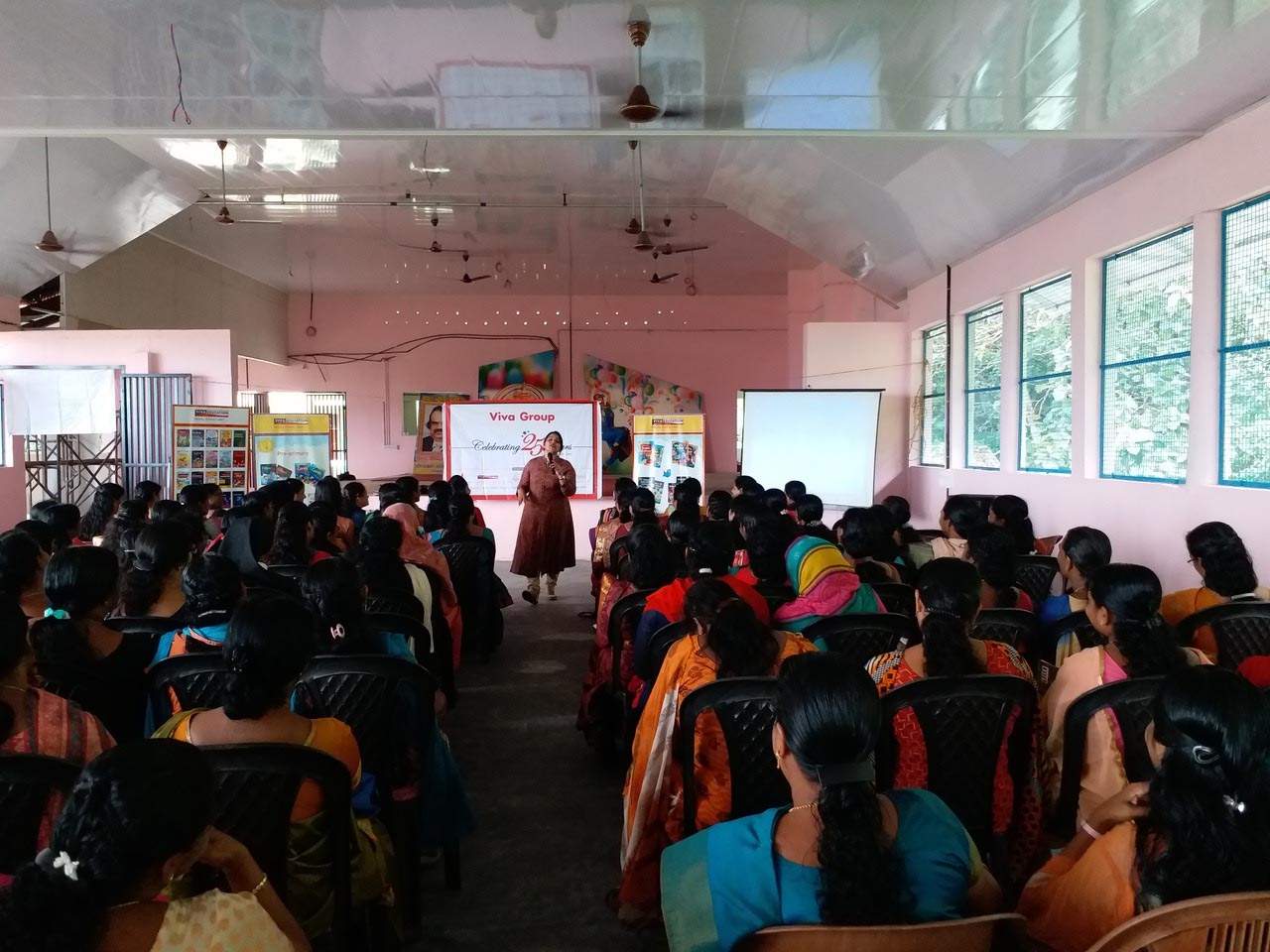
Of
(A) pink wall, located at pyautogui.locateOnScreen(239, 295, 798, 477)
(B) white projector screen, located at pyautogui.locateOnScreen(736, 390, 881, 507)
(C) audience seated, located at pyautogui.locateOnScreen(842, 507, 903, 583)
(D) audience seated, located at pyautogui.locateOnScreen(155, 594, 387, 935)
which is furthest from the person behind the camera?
(A) pink wall, located at pyautogui.locateOnScreen(239, 295, 798, 477)

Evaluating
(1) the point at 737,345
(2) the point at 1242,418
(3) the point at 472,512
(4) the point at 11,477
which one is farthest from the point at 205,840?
(1) the point at 737,345

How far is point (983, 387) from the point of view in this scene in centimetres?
766

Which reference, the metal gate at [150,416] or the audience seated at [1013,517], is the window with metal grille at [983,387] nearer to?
the audience seated at [1013,517]

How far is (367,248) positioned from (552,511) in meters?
6.83

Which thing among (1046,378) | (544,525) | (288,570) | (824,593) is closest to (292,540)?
(288,570)

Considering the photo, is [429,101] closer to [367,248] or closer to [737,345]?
[367,248]

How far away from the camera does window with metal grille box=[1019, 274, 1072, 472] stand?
20.4 ft

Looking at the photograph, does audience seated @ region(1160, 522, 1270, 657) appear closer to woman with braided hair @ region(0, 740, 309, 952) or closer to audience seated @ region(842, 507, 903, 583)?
audience seated @ region(842, 507, 903, 583)

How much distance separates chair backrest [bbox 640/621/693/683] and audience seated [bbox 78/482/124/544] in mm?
3594

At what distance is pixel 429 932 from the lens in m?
2.24

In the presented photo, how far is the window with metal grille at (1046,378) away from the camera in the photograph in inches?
244

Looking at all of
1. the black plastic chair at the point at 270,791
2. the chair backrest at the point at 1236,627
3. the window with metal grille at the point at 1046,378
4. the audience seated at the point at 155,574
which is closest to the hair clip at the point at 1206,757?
the black plastic chair at the point at 270,791

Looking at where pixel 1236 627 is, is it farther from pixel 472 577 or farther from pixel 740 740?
pixel 472 577

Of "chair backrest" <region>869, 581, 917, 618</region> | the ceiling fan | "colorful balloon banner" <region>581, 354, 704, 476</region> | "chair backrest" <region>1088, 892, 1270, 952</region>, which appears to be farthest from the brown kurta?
"colorful balloon banner" <region>581, 354, 704, 476</region>
